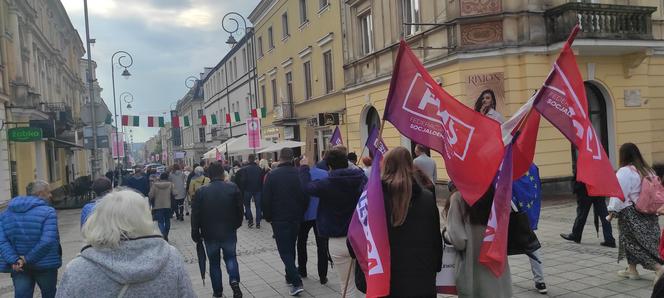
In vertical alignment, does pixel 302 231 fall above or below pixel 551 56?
below

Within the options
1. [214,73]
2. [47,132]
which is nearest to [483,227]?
[47,132]

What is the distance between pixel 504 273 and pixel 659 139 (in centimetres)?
1534

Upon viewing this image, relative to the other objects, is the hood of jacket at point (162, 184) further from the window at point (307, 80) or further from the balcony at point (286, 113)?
the balcony at point (286, 113)

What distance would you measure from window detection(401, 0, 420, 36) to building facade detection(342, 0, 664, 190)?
0.04 m

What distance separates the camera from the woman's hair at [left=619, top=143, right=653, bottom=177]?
6.28 meters

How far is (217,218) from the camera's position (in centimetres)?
657

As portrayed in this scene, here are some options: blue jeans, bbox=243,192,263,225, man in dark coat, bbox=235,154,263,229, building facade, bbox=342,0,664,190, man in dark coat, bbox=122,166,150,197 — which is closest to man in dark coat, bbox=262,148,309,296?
blue jeans, bbox=243,192,263,225

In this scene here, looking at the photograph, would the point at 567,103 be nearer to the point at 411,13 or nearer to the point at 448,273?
the point at 448,273

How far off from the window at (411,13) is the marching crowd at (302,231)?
8864mm

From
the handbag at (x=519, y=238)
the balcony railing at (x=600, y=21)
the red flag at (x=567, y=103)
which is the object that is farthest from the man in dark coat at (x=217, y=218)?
the balcony railing at (x=600, y=21)

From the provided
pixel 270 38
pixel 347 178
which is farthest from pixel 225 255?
pixel 270 38

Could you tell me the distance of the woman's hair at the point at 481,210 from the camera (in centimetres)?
418

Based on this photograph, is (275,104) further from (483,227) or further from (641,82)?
(483,227)

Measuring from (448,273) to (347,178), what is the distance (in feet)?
6.15
